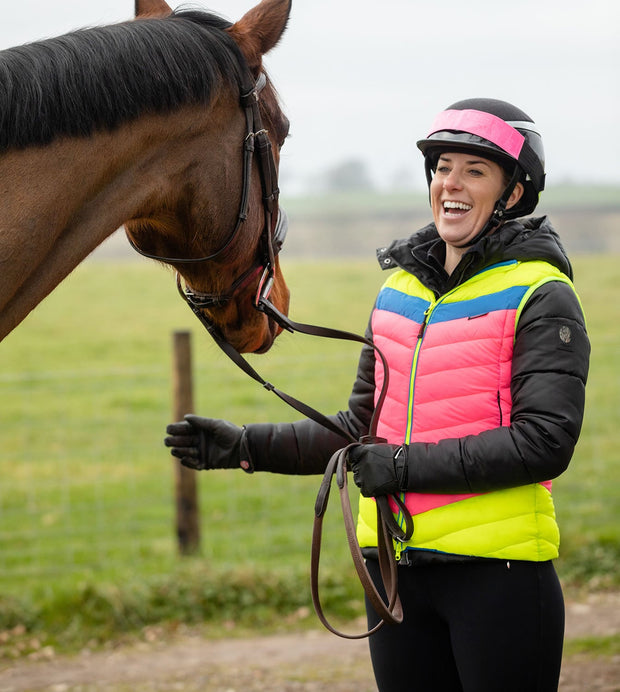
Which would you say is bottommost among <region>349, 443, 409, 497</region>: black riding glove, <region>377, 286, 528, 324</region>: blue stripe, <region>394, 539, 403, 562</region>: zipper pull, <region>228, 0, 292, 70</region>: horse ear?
<region>394, 539, 403, 562</region>: zipper pull

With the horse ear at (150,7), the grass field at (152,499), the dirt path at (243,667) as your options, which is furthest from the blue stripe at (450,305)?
the dirt path at (243,667)

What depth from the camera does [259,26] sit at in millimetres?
2066

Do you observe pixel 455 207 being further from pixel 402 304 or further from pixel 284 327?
pixel 284 327

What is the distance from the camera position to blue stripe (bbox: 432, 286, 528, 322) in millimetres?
2160

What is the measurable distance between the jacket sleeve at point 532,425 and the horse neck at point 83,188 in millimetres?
898

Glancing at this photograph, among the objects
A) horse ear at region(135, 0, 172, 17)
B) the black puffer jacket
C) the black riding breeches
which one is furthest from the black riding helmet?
the black riding breeches

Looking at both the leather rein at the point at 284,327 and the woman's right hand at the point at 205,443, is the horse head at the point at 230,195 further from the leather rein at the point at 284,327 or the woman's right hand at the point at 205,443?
the woman's right hand at the point at 205,443

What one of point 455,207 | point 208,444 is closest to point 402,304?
point 455,207

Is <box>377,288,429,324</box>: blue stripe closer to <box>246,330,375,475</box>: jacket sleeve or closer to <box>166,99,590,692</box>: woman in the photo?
<box>166,99,590,692</box>: woman

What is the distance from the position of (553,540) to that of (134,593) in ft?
11.5

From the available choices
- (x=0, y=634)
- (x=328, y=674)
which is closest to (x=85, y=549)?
(x=0, y=634)

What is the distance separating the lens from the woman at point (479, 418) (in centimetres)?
208

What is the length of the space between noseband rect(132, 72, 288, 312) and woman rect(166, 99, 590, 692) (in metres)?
0.36

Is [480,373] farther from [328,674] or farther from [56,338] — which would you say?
[56,338]
